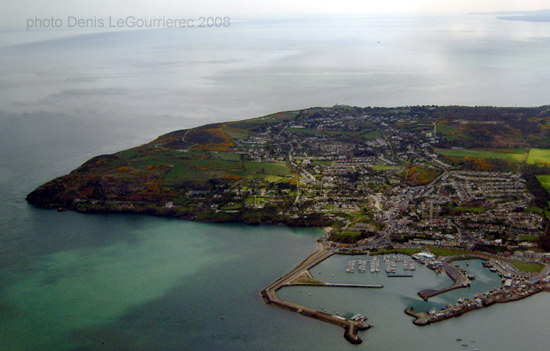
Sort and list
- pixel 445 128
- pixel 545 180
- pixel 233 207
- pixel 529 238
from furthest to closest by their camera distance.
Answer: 1. pixel 445 128
2. pixel 545 180
3. pixel 233 207
4. pixel 529 238

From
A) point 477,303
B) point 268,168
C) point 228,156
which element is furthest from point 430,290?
point 228,156

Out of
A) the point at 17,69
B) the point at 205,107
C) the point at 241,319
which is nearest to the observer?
the point at 241,319

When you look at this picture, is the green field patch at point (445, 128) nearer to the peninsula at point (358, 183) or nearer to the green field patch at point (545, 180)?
the peninsula at point (358, 183)

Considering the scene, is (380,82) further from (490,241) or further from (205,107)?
(490,241)

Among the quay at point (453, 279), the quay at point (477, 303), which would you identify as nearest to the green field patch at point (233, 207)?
the quay at point (453, 279)

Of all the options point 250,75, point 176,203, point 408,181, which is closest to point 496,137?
point 408,181

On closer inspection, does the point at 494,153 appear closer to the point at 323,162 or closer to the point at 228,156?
the point at 323,162
